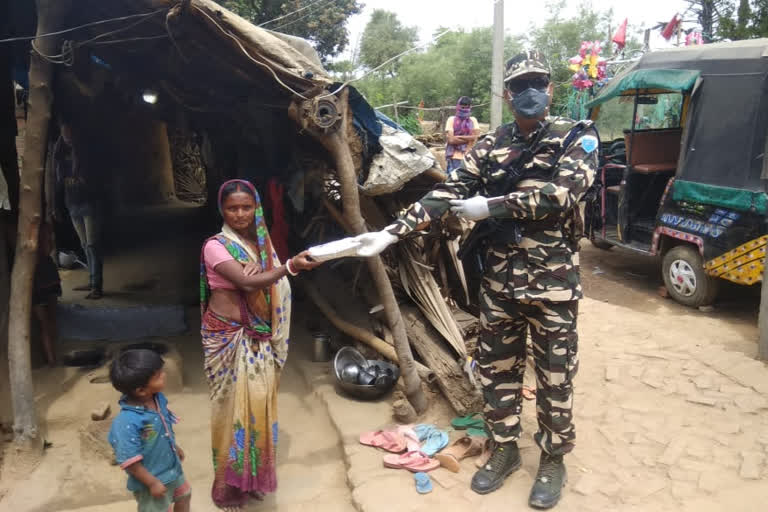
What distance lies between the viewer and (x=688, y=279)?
6.22 m

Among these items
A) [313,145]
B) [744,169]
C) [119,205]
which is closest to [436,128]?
[119,205]

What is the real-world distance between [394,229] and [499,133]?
76 cm

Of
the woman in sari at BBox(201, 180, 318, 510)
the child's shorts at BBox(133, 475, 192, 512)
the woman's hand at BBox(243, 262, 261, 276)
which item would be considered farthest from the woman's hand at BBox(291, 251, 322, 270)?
the child's shorts at BBox(133, 475, 192, 512)

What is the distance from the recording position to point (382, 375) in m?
3.96

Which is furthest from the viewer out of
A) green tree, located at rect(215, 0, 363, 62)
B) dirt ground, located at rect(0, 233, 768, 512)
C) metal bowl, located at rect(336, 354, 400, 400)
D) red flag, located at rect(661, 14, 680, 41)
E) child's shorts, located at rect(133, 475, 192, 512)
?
green tree, located at rect(215, 0, 363, 62)

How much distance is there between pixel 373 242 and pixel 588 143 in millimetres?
1135

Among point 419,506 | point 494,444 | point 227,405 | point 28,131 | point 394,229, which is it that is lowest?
point 419,506

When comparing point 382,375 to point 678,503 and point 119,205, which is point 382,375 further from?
point 119,205

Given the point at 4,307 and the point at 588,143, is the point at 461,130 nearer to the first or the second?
the point at 588,143

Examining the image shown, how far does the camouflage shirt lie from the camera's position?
102 inches

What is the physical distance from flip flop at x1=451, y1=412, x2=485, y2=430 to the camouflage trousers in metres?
0.42

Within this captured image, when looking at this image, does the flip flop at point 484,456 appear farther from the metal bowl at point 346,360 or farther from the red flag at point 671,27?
the red flag at point 671,27

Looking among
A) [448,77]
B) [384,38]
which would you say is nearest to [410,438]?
[448,77]

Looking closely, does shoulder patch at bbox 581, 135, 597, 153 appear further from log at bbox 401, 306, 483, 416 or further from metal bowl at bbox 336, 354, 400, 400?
metal bowl at bbox 336, 354, 400, 400
